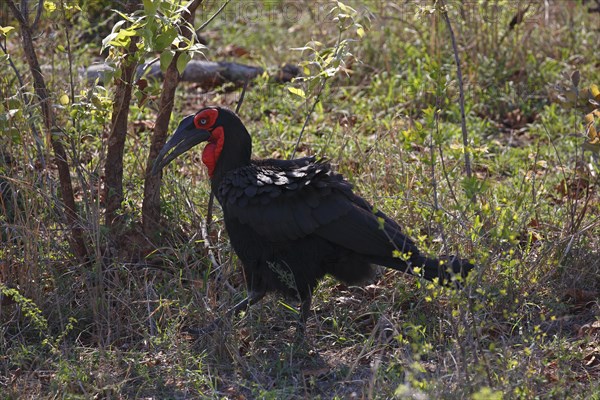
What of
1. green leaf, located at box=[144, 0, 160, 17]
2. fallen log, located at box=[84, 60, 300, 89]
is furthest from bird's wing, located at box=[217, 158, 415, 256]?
fallen log, located at box=[84, 60, 300, 89]

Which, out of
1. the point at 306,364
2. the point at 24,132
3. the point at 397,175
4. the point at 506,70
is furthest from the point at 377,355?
the point at 506,70

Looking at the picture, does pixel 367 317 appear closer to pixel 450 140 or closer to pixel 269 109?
pixel 450 140

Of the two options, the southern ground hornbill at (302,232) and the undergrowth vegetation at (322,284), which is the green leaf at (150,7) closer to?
the undergrowth vegetation at (322,284)

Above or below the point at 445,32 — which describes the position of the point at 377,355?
below

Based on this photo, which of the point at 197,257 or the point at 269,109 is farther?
the point at 269,109

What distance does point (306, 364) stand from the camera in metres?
3.92

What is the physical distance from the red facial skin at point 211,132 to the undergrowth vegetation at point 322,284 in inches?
11.8

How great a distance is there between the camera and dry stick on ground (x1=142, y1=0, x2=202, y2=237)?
4637 mm

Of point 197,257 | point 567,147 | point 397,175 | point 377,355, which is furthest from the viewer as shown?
point 567,147

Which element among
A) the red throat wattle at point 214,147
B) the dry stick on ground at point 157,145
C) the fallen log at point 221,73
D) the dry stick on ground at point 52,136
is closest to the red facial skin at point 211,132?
the red throat wattle at point 214,147

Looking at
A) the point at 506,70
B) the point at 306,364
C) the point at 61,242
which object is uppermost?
the point at 506,70

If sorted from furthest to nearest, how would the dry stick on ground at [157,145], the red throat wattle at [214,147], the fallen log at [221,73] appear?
the fallen log at [221,73] → the dry stick on ground at [157,145] → the red throat wattle at [214,147]

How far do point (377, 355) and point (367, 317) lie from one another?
48 cm

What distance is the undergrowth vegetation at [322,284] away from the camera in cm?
359
